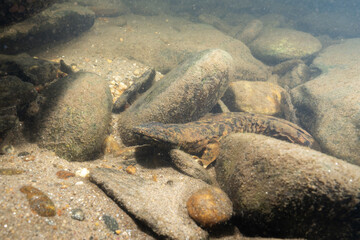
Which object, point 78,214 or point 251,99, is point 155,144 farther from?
point 251,99

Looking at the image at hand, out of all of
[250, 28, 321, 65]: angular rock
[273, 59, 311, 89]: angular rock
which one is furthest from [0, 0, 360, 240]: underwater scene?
[250, 28, 321, 65]: angular rock

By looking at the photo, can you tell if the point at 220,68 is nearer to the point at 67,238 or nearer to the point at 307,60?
the point at 67,238

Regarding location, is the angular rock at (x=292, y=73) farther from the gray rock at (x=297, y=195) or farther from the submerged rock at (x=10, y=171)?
the submerged rock at (x=10, y=171)

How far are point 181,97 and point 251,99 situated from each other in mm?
2565

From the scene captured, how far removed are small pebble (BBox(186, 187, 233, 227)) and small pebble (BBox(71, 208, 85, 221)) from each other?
1169mm

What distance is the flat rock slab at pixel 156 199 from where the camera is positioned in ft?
6.42

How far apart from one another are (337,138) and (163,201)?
15.6 feet

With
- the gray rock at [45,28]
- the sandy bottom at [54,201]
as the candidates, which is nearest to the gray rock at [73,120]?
the sandy bottom at [54,201]

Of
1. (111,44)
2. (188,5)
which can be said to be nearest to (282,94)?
(111,44)

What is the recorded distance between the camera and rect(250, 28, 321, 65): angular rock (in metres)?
8.98

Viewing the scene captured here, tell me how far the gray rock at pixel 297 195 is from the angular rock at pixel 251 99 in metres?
2.97

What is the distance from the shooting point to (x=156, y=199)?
231cm

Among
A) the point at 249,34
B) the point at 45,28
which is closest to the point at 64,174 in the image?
the point at 45,28

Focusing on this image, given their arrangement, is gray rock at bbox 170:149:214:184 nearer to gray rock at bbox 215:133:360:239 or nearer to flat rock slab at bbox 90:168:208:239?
flat rock slab at bbox 90:168:208:239
